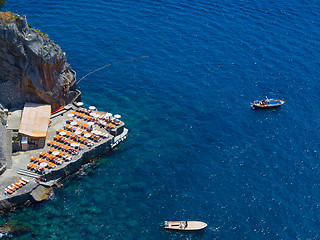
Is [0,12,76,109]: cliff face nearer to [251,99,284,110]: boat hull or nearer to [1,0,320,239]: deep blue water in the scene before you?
[1,0,320,239]: deep blue water

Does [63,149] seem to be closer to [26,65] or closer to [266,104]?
[26,65]

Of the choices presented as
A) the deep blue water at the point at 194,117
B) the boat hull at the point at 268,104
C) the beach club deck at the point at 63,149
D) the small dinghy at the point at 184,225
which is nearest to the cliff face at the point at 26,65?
the beach club deck at the point at 63,149

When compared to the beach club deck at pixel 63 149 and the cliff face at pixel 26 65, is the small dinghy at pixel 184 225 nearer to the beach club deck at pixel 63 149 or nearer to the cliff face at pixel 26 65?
the beach club deck at pixel 63 149

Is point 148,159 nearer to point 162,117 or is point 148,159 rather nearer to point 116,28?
point 162,117

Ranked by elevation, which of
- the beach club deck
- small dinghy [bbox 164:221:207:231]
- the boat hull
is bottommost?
small dinghy [bbox 164:221:207:231]

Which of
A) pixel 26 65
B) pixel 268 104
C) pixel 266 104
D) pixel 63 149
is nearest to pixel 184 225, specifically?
pixel 63 149

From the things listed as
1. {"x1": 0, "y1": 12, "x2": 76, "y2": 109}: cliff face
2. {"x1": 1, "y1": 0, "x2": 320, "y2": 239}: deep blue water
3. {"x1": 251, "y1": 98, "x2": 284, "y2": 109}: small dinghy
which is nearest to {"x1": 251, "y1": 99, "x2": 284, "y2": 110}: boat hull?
{"x1": 251, "y1": 98, "x2": 284, "y2": 109}: small dinghy
